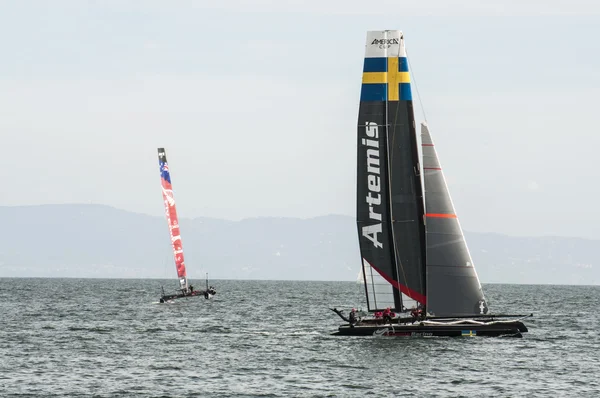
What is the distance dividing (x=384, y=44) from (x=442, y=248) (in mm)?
11232

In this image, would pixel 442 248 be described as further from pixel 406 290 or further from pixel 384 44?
pixel 384 44

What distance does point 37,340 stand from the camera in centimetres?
6253

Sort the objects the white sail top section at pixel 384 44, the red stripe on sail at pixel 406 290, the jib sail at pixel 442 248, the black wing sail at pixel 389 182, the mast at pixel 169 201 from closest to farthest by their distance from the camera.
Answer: the white sail top section at pixel 384 44, the black wing sail at pixel 389 182, the jib sail at pixel 442 248, the red stripe on sail at pixel 406 290, the mast at pixel 169 201

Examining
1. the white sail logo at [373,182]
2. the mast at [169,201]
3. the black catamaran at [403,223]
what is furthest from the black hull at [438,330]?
the mast at [169,201]

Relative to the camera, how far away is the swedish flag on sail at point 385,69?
173ft

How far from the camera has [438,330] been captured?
53.5m

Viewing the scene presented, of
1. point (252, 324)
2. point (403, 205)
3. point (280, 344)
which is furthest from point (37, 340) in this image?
point (403, 205)

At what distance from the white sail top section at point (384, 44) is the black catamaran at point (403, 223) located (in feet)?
0.17

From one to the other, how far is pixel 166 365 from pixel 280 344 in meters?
11.4

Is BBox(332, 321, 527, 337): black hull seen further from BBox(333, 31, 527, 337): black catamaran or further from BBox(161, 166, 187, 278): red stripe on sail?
BBox(161, 166, 187, 278): red stripe on sail

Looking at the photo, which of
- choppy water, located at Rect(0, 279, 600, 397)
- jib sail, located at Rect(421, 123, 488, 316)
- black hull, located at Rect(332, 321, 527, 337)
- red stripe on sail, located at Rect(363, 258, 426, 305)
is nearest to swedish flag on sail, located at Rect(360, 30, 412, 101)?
jib sail, located at Rect(421, 123, 488, 316)

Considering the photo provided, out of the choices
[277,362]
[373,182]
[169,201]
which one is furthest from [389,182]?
[169,201]

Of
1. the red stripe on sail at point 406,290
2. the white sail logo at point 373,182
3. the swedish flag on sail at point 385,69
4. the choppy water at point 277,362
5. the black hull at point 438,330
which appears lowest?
the choppy water at point 277,362

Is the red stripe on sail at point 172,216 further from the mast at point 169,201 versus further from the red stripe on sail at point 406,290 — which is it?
the red stripe on sail at point 406,290
